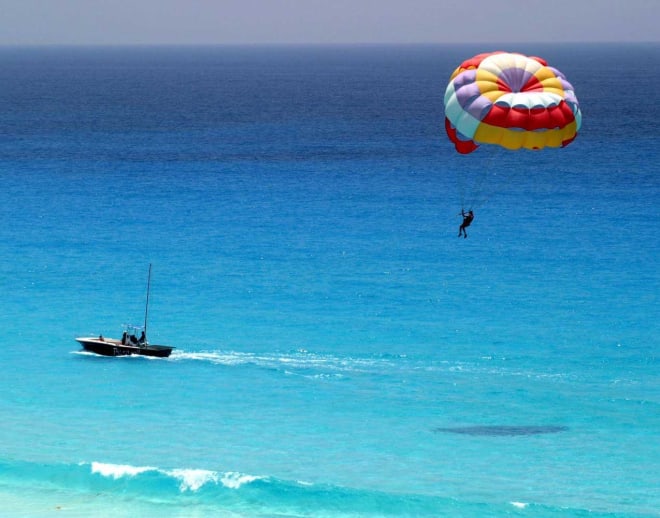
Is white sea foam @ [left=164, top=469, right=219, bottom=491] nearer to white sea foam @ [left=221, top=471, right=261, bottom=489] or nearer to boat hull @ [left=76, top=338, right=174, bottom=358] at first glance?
white sea foam @ [left=221, top=471, right=261, bottom=489]

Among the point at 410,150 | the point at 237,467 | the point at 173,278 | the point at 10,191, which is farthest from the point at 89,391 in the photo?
the point at 410,150

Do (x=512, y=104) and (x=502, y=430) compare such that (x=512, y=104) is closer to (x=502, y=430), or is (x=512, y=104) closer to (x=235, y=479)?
(x=502, y=430)

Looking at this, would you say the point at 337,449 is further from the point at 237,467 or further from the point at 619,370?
the point at 619,370

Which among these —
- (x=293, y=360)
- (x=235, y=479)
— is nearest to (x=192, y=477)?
(x=235, y=479)

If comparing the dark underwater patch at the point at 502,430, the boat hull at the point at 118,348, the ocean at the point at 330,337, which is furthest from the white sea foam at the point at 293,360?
the dark underwater patch at the point at 502,430

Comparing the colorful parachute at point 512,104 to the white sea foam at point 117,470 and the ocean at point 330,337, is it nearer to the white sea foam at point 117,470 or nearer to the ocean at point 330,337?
the ocean at point 330,337

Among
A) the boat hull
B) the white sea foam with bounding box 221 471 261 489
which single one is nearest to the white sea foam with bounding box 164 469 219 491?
the white sea foam with bounding box 221 471 261 489

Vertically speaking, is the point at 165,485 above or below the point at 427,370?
below
